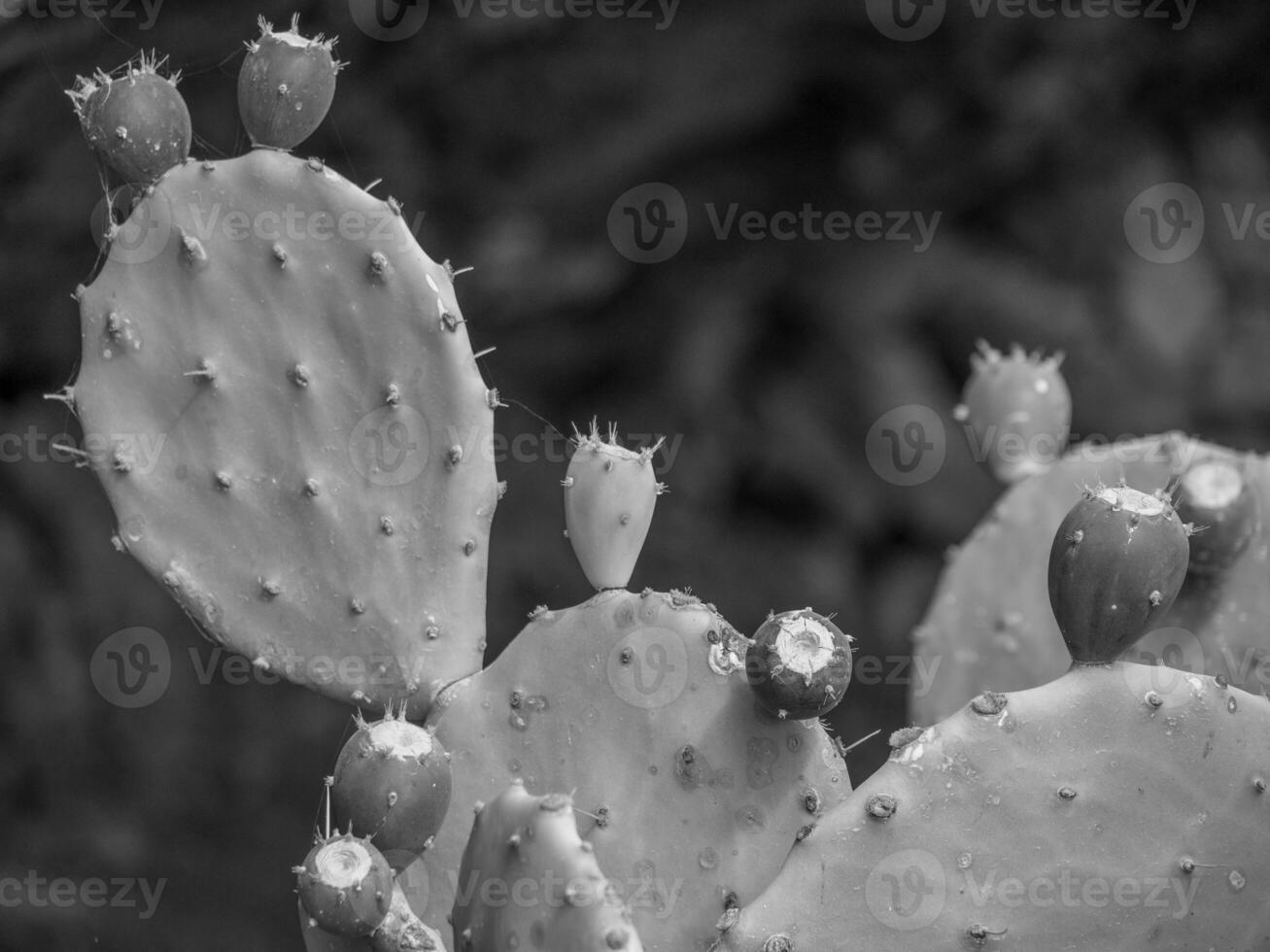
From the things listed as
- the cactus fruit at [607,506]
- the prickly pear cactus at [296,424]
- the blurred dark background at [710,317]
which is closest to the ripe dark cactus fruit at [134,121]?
the prickly pear cactus at [296,424]

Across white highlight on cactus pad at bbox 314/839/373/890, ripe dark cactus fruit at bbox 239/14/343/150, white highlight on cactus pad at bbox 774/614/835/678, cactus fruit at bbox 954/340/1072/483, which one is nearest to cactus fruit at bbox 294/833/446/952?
white highlight on cactus pad at bbox 314/839/373/890

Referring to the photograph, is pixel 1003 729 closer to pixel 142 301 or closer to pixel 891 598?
pixel 142 301

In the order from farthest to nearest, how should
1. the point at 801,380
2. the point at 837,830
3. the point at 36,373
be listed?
the point at 801,380, the point at 36,373, the point at 837,830

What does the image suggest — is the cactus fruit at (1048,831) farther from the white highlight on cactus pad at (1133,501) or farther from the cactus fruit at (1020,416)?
the cactus fruit at (1020,416)

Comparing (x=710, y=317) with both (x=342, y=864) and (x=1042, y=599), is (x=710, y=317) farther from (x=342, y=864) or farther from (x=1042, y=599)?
(x=342, y=864)

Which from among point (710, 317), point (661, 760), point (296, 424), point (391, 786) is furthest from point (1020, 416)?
point (710, 317)

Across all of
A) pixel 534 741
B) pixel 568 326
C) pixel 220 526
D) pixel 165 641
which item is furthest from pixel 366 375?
pixel 568 326

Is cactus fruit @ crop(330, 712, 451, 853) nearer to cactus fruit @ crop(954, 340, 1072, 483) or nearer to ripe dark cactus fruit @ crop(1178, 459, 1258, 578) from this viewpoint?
ripe dark cactus fruit @ crop(1178, 459, 1258, 578)
